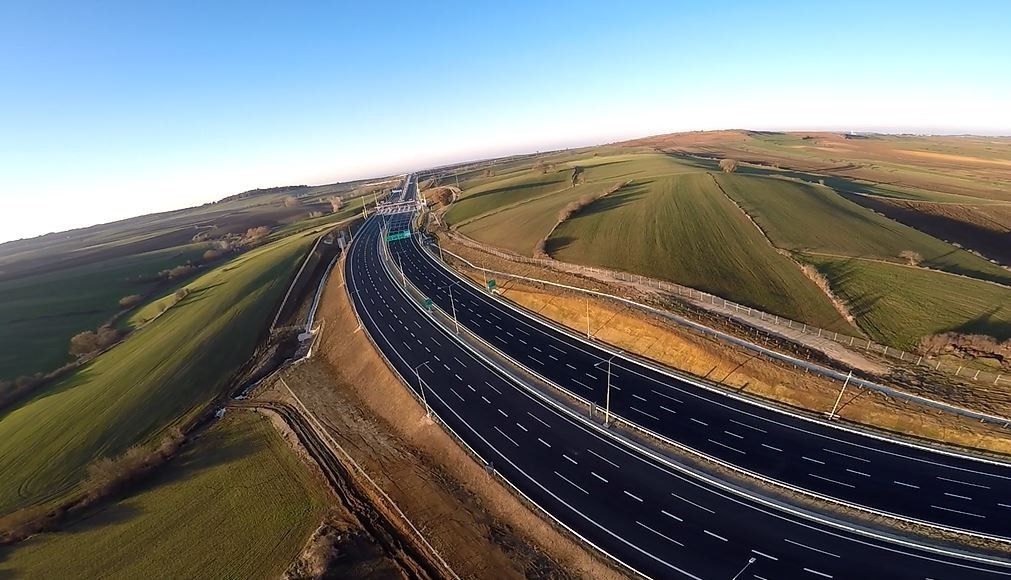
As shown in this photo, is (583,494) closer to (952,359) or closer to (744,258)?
(952,359)

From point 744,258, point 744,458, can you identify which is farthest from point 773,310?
point 744,458

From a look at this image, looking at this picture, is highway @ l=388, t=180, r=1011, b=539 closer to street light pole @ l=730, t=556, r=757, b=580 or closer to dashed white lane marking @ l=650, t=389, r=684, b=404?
dashed white lane marking @ l=650, t=389, r=684, b=404

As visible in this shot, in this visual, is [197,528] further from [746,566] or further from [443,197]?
[443,197]

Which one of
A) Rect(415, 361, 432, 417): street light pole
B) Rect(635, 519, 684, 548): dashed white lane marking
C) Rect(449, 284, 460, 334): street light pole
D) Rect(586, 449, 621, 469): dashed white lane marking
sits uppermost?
Rect(449, 284, 460, 334): street light pole

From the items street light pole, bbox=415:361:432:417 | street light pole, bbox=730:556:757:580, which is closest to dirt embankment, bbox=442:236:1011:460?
street light pole, bbox=730:556:757:580

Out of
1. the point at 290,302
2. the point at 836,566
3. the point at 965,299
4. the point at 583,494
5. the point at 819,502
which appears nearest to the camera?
the point at 836,566

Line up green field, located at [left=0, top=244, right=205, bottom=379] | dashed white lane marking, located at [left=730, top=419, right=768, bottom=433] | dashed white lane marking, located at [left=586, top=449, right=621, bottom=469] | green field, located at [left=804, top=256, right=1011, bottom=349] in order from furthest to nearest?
1. green field, located at [left=0, top=244, right=205, bottom=379]
2. green field, located at [left=804, top=256, right=1011, bottom=349]
3. dashed white lane marking, located at [left=730, top=419, right=768, bottom=433]
4. dashed white lane marking, located at [left=586, top=449, right=621, bottom=469]

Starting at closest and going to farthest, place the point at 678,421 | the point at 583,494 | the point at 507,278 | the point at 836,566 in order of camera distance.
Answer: the point at 836,566, the point at 583,494, the point at 678,421, the point at 507,278
